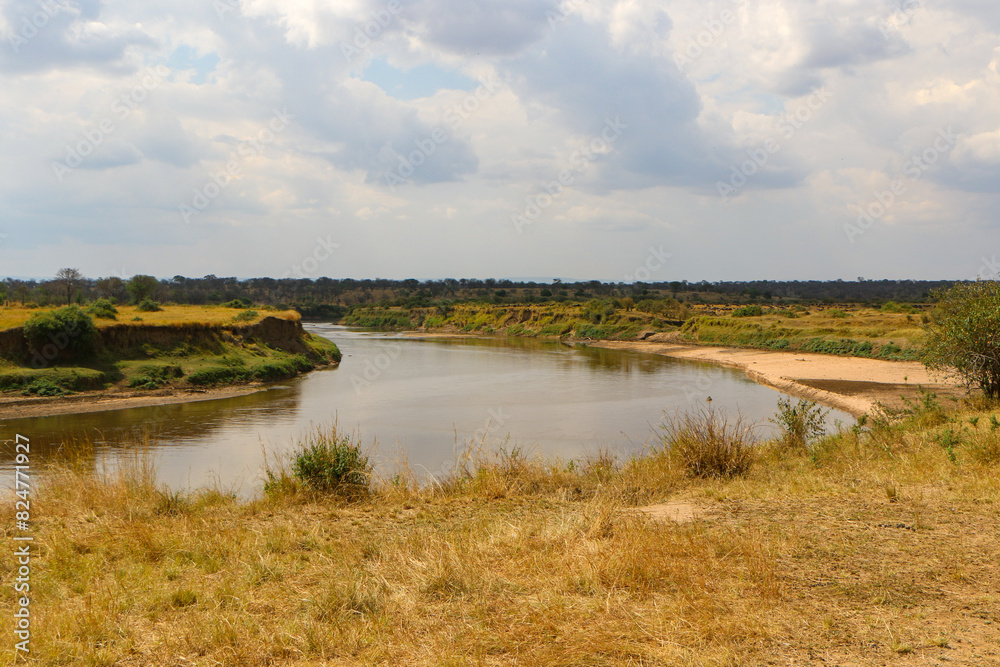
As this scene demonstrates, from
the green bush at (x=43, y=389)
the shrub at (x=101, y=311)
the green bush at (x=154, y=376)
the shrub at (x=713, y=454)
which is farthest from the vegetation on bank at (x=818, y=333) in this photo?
the shrub at (x=101, y=311)

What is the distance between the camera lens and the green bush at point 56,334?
98.9 feet

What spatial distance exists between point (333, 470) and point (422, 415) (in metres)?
16.7

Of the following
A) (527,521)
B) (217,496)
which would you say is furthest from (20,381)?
(527,521)

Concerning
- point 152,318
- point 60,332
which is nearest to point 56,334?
point 60,332

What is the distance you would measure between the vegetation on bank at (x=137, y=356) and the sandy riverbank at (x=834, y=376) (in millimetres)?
28406

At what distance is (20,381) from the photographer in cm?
2861

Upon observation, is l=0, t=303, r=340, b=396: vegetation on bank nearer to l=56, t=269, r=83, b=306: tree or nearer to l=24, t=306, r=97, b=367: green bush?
l=24, t=306, r=97, b=367: green bush

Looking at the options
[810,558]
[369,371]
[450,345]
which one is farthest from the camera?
[450,345]

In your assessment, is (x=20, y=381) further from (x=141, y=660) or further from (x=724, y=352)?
(x=724, y=352)

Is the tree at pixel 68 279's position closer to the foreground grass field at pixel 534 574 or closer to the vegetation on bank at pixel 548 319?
the vegetation on bank at pixel 548 319

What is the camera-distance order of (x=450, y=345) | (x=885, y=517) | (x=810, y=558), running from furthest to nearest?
(x=450, y=345) < (x=885, y=517) < (x=810, y=558)

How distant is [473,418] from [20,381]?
19.4m

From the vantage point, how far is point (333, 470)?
32.3 ft

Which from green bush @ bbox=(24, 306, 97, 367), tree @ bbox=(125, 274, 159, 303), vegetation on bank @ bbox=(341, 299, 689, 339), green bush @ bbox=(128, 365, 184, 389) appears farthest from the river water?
tree @ bbox=(125, 274, 159, 303)
